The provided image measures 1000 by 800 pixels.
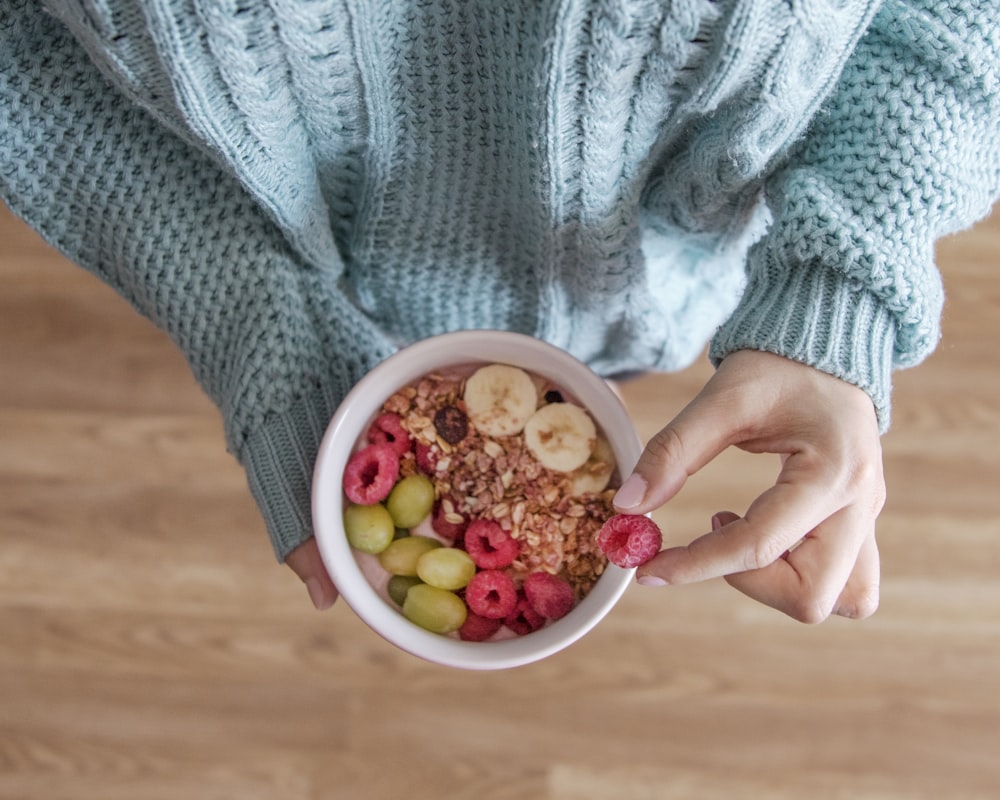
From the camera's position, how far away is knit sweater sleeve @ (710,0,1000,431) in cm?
50

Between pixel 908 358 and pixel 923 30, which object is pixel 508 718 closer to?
pixel 908 358

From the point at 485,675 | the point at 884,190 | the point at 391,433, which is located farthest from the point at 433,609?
the point at 485,675

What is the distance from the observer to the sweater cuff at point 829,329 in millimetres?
531

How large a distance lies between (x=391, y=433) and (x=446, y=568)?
0.11 m

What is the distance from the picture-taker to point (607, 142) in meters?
0.53

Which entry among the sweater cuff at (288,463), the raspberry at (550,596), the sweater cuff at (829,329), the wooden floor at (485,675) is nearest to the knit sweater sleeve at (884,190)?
the sweater cuff at (829,329)

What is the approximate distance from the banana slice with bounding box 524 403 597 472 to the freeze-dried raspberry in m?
0.05

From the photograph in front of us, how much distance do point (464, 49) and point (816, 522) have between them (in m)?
0.36

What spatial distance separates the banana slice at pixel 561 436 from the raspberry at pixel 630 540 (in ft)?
0.30

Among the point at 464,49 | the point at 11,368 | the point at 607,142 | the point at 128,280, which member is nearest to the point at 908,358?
the point at 607,142

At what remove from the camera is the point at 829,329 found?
0.53 m

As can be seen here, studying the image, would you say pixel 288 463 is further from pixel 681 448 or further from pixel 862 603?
pixel 862 603

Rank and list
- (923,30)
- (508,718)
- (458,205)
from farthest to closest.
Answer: (508,718), (458,205), (923,30)

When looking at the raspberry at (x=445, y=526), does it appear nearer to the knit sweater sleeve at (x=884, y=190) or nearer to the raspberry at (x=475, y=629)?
the raspberry at (x=475, y=629)
